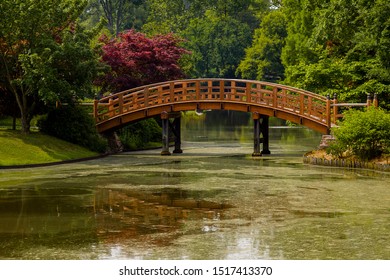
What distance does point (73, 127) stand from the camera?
42500 mm

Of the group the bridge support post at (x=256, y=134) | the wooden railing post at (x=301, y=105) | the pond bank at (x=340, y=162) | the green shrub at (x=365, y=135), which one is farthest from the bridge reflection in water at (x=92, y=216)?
the bridge support post at (x=256, y=134)

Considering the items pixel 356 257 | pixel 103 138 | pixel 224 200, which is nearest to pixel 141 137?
pixel 103 138

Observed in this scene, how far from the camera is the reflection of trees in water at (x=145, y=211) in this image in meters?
19.5

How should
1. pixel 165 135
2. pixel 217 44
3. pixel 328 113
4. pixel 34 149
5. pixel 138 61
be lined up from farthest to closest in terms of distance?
pixel 217 44 → pixel 138 61 → pixel 165 135 → pixel 328 113 → pixel 34 149

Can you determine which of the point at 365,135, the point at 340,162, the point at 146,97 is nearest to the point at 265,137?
the point at 146,97

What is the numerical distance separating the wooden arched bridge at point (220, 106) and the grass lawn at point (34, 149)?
3.85m

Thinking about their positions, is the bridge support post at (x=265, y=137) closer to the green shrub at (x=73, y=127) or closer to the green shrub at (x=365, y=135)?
the green shrub at (x=365, y=135)

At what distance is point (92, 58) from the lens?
41.9 meters

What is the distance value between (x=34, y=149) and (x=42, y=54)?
484cm

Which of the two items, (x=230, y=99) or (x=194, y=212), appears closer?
(x=194, y=212)

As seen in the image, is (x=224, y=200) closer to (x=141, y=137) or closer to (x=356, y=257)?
(x=356, y=257)

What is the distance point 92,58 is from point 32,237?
79.3 ft

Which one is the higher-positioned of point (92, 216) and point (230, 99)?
point (230, 99)

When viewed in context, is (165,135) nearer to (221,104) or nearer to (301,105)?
(221,104)
